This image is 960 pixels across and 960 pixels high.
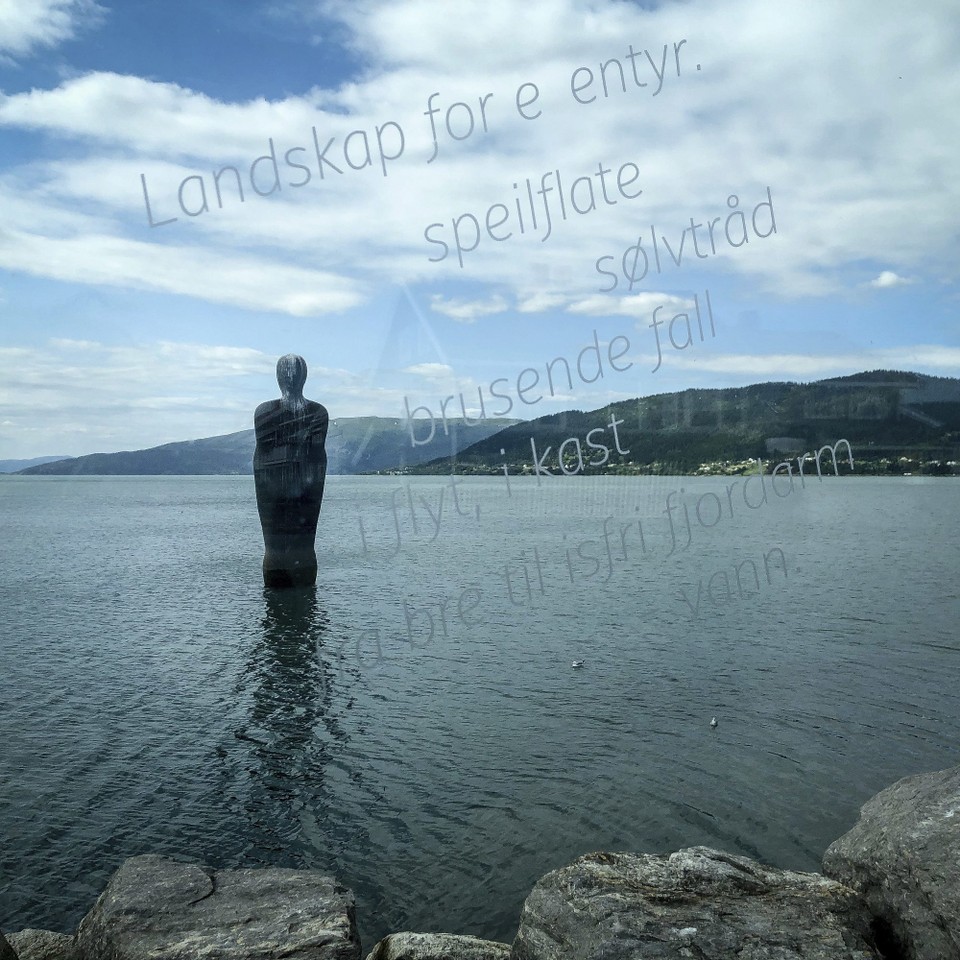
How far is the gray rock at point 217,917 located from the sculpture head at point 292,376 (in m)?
26.6

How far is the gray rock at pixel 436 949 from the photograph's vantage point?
7668 mm

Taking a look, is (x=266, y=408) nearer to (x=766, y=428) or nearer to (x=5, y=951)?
(x=5, y=951)

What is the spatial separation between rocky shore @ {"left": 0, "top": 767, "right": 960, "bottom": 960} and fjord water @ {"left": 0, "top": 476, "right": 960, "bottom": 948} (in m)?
2.51

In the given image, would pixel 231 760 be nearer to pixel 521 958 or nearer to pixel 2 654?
pixel 521 958

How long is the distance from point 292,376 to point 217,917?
91.8 feet

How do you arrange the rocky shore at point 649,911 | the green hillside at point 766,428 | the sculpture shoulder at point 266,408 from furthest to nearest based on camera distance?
the green hillside at point 766,428
the sculpture shoulder at point 266,408
the rocky shore at point 649,911

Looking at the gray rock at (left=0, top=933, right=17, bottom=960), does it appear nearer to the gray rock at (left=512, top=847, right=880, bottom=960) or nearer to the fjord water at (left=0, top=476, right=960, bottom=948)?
the fjord water at (left=0, top=476, right=960, bottom=948)

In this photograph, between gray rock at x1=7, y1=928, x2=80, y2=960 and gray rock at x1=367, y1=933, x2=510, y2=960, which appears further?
gray rock at x1=7, y1=928, x2=80, y2=960

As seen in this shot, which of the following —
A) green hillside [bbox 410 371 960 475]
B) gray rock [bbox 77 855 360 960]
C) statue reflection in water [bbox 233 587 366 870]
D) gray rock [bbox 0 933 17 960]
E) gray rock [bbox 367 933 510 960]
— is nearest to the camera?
gray rock [bbox 0 933 17 960]

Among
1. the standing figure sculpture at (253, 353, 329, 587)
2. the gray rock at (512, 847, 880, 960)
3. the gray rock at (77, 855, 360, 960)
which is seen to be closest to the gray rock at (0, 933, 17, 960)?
the gray rock at (77, 855, 360, 960)

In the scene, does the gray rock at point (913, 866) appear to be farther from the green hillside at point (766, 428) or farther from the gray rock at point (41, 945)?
the green hillside at point (766, 428)

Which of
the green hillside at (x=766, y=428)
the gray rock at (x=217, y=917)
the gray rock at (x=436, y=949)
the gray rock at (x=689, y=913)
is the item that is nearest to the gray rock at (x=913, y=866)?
the gray rock at (x=689, y=913)

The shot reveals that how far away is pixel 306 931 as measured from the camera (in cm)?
771

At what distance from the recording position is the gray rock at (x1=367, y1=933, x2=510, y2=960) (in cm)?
767
